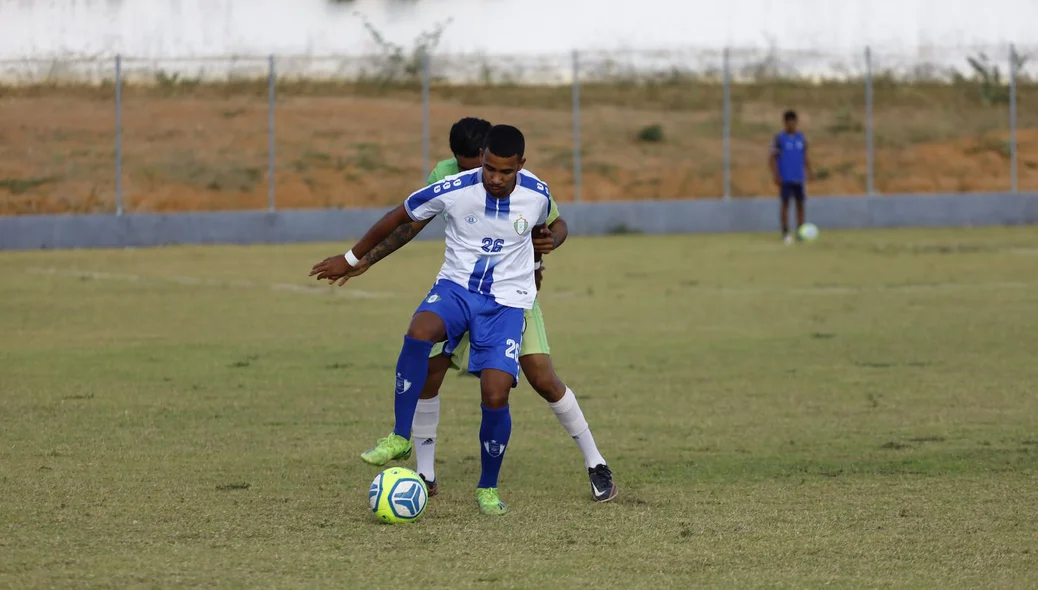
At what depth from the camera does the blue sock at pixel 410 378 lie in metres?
6.70

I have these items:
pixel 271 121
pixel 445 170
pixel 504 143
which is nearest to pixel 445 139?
pixel 271 121

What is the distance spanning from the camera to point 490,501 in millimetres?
6574

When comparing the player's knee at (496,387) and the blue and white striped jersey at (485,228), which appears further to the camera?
the blue and white striped jersey at (485,228)

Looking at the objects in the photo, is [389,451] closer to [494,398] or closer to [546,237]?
[494,398]

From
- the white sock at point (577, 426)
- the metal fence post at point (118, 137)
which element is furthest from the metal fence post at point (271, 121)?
the white sock at point (577, 426)

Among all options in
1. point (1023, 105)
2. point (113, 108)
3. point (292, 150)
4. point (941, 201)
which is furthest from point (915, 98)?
point (113, 108)

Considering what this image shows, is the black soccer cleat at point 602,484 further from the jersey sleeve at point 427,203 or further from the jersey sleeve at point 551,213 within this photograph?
the jersey sleeve at point 427,203

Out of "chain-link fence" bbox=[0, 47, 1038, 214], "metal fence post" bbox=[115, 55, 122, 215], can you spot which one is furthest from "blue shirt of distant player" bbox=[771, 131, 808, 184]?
"metal fence post" bbox=[115, 55, 122, 215]

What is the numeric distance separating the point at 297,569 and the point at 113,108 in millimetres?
23421

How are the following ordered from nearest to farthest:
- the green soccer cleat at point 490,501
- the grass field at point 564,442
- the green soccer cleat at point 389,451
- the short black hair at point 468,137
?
the grass field at point 564,442, the green soccer cleat at point 490,501, the green soccer cleat at point 389,451, the short black hair at point 468,137

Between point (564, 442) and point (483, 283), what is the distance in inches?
77.3

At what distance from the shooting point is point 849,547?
5848 mm

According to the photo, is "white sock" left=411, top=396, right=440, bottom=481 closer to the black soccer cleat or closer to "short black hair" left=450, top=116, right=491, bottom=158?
the black soccer cleat

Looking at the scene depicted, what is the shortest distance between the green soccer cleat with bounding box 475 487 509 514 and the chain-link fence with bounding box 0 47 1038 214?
796 inches
